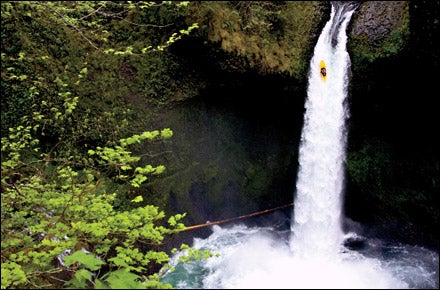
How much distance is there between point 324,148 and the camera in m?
8.56

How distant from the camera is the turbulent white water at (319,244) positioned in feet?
23.7

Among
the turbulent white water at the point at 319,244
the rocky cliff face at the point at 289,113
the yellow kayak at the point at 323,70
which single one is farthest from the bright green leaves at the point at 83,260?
the yellow kayak at the point at 323,70

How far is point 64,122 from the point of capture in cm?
698

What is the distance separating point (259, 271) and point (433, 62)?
17.0ft

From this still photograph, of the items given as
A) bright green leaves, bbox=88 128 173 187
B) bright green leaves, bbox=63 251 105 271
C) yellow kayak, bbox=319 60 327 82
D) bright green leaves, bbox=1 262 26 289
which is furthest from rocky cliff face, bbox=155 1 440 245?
bright green leaves, bbox=63 251 105 271

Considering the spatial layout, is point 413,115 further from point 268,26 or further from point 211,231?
point 211,231

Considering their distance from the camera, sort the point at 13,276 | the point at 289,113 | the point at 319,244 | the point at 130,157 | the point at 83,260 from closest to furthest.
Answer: the point at 83,260
the point at 13,276
the point at 130,157
the point at 319,244
the point at 289,113

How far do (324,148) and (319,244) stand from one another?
7.13 feet

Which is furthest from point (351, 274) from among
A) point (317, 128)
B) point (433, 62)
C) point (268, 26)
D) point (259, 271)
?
point (268, 26)

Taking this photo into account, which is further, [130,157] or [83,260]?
[130,157]

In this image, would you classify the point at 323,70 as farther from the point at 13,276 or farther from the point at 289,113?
the point at 13,276

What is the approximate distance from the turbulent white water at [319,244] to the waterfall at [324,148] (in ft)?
0.07

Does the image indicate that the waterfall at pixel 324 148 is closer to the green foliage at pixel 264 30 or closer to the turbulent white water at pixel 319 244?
the turbulent white water at pixel 319 244

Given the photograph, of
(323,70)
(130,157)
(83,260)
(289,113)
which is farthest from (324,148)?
(83,260)
